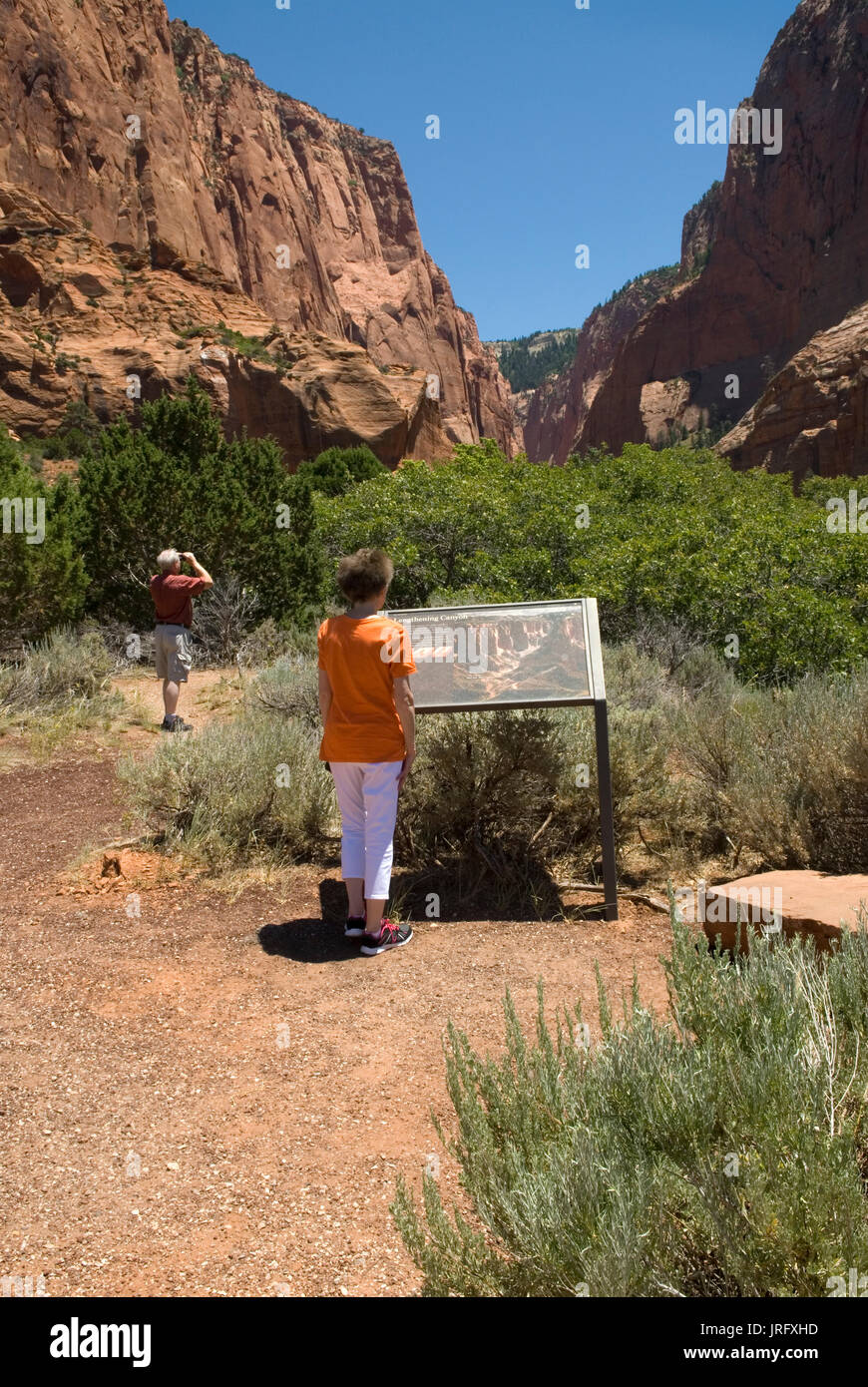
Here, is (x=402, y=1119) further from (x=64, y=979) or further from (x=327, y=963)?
(x=64, y=979)

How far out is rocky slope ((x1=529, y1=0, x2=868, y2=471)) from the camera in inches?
2817

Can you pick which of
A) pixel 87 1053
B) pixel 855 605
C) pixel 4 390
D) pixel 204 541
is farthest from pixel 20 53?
pixel 87 1053

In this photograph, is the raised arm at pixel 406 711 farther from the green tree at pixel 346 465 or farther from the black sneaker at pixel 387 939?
the green tree at pixel 346 465

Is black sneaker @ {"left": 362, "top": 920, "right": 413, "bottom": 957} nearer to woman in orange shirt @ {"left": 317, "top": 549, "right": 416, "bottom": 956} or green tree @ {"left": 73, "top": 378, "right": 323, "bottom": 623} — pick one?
woman in orange shirt @ {"left": 317, "top": 549, "right": 416, "bottom": 956}

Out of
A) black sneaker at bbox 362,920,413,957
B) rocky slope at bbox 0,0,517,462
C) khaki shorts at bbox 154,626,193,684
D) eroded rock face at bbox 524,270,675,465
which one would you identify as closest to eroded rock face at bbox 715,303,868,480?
rocky slope at bbox 0,0,517,462

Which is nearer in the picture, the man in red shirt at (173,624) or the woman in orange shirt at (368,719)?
the woman in orange shirt at (368,719)

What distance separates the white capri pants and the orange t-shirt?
0.19 feet

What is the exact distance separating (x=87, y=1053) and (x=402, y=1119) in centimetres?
119

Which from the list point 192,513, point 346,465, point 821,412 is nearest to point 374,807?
point 192,513

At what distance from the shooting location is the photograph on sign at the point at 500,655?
4.56 m

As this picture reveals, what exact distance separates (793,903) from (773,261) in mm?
90791

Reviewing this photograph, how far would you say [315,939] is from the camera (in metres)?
4.46

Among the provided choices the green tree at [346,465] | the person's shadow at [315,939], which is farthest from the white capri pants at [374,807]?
the green tree at [346,465]

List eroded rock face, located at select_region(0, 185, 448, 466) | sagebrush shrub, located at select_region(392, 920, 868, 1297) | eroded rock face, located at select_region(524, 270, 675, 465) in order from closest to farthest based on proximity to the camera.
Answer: sagebrush shrub, located at select_region(392, 920, 868, 1297)
eroded rock face, located at select_region(0, 185, 448, 466)
eroded rock face, located at select_region(524, 270, 675, 465)
